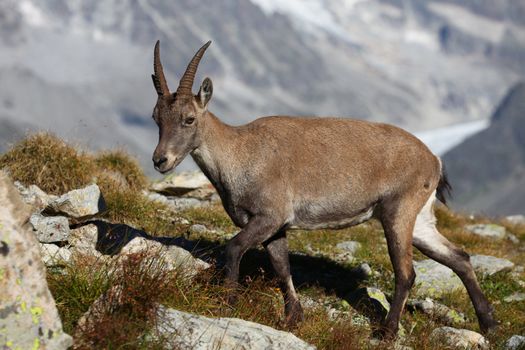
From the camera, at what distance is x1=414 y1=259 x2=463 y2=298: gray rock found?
1296cm

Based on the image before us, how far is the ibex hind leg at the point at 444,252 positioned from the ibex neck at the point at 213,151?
3.71 m

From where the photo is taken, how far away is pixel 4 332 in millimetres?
6184

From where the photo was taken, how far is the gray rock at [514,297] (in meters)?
13.3

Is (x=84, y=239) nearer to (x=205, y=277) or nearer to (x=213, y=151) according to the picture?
(x=213, y=151)

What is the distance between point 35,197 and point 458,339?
8.05 m

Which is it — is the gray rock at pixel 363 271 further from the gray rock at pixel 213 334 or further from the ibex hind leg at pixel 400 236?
the gray rock at pixel 213 334

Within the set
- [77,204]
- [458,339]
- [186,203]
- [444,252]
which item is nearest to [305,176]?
[444,252]

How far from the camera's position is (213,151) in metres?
10.7

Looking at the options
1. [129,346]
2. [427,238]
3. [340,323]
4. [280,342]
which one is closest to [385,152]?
[427,238]

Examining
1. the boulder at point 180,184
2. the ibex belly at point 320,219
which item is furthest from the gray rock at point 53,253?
the boulder at point 180,184

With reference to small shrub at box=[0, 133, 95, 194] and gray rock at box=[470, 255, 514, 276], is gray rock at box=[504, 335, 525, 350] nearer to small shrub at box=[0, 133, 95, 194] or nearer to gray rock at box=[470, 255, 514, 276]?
gray rock at box=[470, 255, 514, 276]

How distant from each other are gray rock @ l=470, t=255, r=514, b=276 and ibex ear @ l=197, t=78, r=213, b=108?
23.9 ft

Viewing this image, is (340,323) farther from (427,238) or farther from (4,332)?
(4,332)

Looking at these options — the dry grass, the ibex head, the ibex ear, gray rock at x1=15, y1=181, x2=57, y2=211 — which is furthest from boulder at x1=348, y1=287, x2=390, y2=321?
gray rock at x1=15, y1=181, x2=57, y2=211
